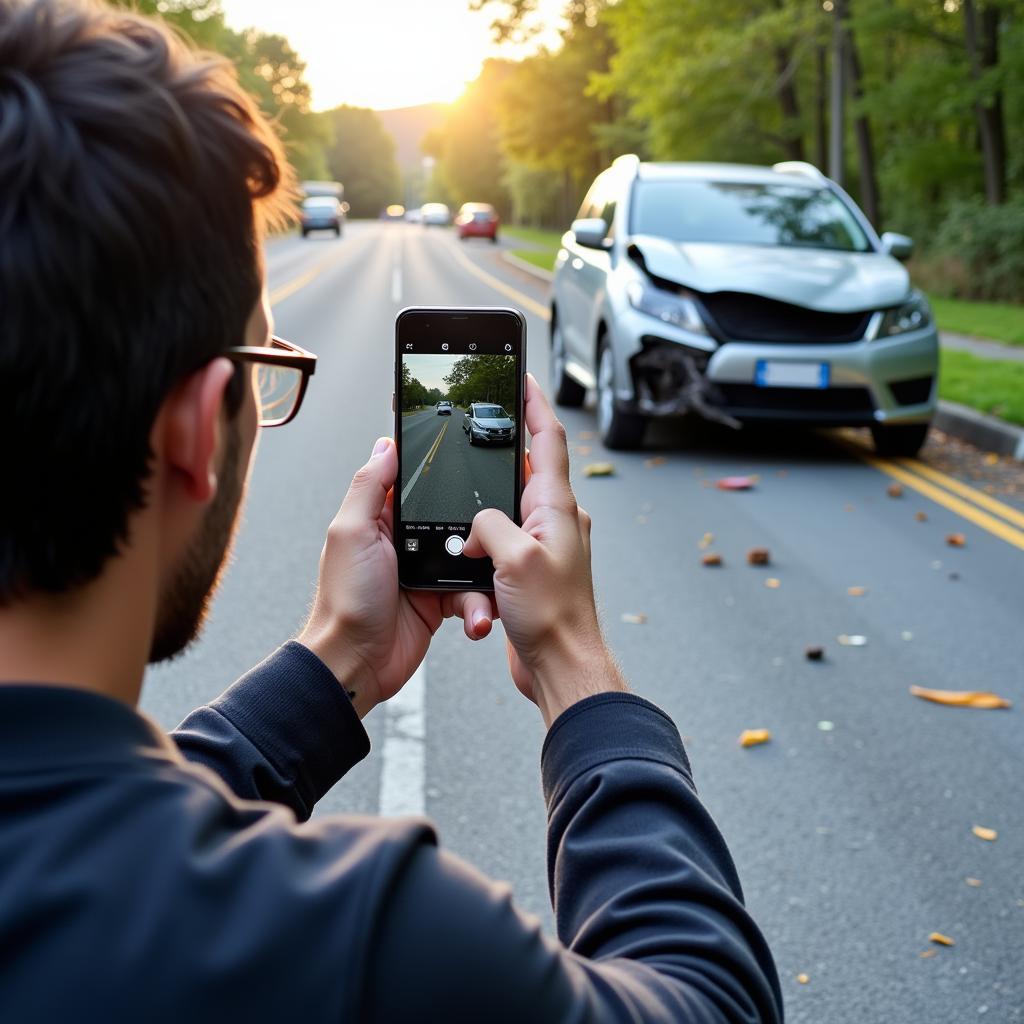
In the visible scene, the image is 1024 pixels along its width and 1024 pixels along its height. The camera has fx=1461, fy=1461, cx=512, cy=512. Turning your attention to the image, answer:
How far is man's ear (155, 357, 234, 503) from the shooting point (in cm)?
108

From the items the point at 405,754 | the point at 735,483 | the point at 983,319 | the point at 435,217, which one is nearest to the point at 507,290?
the point at 983,319

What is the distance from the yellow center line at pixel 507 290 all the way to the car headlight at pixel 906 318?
6391mm

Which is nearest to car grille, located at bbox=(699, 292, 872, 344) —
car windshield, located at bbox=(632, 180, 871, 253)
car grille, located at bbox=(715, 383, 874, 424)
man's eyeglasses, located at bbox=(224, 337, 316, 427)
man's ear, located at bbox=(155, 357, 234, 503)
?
car grille, located at bbox=(715, 383, 874, 424)

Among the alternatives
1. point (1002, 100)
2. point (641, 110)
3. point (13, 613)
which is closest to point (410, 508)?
point (13, 613)

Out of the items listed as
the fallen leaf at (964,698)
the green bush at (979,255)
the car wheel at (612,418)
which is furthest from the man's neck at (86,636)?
the green bush at (979,255)

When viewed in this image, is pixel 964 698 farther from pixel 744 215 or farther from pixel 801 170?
pixel 801 170

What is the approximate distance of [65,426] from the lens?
3.25 ft

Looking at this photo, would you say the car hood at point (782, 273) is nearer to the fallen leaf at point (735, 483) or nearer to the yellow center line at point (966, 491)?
the yellow center line at point (966, 491)

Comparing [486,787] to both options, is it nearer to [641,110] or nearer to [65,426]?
[65,426]

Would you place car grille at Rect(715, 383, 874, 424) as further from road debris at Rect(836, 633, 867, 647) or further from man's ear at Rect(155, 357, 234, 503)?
man's ear at Rect(155, 357, 234, 503)

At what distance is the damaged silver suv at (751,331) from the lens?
9211 millimetres

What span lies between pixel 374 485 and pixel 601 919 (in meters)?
0.77

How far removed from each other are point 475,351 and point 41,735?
1104 millimetres

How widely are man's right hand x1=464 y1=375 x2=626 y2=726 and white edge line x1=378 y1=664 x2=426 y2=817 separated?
2166 millimetres
